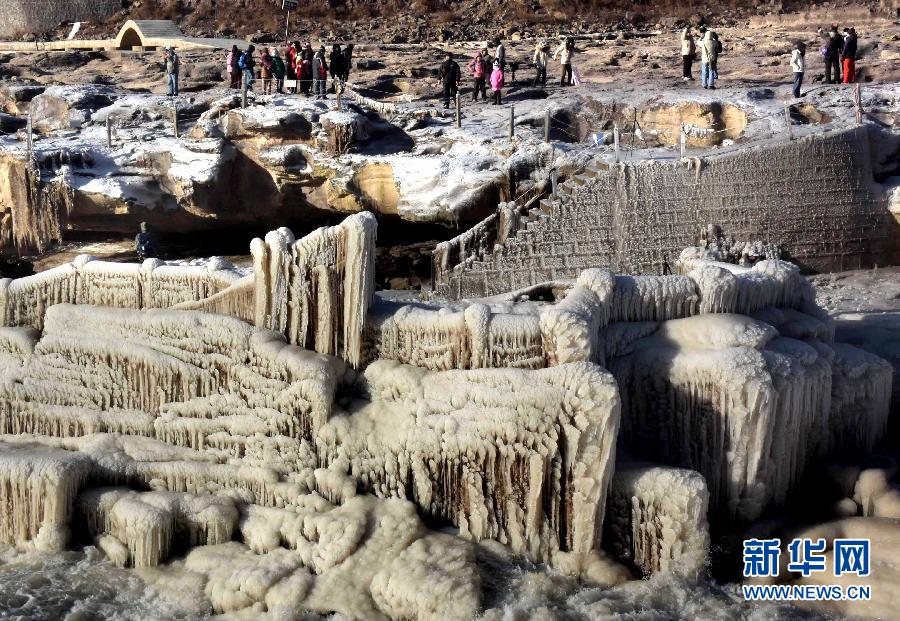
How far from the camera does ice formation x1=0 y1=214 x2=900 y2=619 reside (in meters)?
8.23

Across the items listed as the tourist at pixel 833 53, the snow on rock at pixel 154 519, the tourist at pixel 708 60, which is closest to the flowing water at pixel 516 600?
the snow on rock at pixel 154 519

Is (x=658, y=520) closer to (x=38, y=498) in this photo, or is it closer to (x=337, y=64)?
(x=38, y=498)

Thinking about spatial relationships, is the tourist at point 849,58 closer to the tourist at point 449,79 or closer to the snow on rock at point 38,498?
the tourist at point 449,79

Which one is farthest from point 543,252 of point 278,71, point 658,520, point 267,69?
point 658,520

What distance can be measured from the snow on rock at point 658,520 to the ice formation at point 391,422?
17 mm

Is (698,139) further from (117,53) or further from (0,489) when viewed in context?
(117,53)

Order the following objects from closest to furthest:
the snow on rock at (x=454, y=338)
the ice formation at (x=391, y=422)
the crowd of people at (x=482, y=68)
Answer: the ice formation at (x=391, y=422)
the snow on rock at (x=454, y=338)
the crowd of people at (x=482, y=68)

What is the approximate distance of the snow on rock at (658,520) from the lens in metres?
8.12

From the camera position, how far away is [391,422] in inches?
349

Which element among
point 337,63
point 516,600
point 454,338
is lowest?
point 516,600

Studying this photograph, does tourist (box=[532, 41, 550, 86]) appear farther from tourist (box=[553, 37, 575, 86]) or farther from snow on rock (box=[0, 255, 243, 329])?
snow on rock (box=[0, 255, 243, 329])
